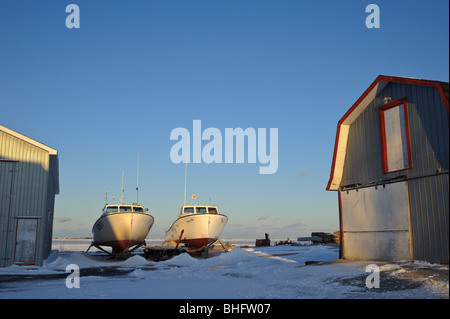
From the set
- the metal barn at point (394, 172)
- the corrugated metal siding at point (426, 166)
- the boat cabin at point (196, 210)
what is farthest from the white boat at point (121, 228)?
the corrugated metal siding at point (426, 166)

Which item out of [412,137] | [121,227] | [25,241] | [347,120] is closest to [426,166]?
[412,137]

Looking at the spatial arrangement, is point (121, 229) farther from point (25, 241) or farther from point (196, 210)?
point (25, 241)

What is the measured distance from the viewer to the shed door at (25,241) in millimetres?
21219

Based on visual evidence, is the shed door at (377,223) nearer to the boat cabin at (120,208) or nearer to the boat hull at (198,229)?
the boat hull at (198,229)

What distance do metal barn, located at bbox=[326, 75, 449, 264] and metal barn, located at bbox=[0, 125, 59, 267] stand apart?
1531 centimetres

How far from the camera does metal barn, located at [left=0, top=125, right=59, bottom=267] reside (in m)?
21.2

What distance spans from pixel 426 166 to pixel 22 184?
1958cm

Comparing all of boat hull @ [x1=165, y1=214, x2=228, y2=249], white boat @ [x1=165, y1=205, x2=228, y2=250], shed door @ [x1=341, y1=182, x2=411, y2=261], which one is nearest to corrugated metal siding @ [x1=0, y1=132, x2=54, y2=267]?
white boat @ [x1=165, y1=205, x2=228, y2=250]

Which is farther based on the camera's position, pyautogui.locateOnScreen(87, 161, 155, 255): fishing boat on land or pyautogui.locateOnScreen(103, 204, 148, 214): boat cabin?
pyautogui.locateOnScreen(103, 204, 148, 214): boat cabin

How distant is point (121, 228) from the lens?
30.2 meters

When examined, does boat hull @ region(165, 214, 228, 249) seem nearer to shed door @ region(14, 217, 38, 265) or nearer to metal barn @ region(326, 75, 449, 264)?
shed door @ region(14, 217, 38, 265)
